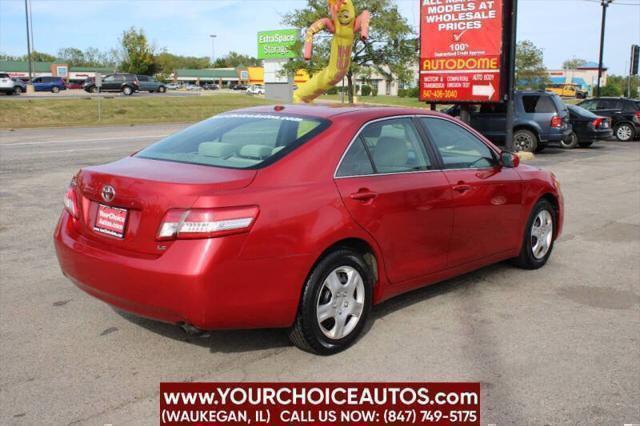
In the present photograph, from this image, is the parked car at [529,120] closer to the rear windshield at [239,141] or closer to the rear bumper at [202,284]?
the rear windshield at [239,141]

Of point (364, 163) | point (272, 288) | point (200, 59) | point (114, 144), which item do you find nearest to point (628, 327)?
point (364, 163)

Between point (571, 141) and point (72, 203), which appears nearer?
point (72, 203)

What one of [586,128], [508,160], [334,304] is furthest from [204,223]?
[586,128]

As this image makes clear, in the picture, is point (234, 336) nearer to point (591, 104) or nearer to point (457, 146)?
point (457, 146)

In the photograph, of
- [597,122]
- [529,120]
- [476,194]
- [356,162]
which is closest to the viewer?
[356,162]

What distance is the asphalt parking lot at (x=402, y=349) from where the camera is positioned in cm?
361

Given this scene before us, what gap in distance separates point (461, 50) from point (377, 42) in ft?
39.6

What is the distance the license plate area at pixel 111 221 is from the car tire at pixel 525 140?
659 inches

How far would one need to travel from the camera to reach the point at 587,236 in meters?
8.07

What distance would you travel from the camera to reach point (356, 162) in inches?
174

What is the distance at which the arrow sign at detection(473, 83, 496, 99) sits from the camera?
1733cm

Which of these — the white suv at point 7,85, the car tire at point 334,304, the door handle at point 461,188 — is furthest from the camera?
the white suv at point 7,85

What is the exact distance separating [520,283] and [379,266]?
6.77ft

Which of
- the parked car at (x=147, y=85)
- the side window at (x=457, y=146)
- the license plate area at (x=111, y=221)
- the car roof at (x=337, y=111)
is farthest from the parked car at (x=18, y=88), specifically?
the license plate area at (x=111, y=221)
